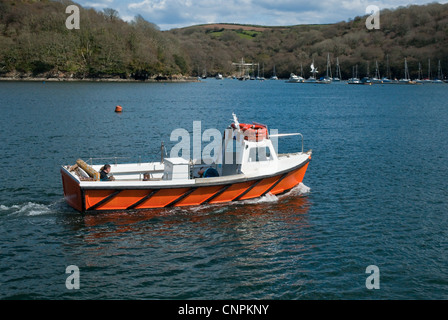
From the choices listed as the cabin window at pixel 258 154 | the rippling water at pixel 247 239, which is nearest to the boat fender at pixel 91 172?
the rippling water at pixel 247 239

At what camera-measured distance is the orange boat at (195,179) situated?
19625 millimetres

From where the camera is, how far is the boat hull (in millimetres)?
19484

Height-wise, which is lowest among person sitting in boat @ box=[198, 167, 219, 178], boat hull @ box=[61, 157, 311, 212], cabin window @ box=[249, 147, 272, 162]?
boat hull @ box=[61, 157, 311, 212]

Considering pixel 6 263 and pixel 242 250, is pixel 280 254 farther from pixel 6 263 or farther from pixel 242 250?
pixel 6 263

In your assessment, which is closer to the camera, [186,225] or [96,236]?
[96,236]

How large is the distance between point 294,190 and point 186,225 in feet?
25.1

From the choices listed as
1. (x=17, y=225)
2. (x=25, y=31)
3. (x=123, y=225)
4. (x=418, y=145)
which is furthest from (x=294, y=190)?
(x=25, y=31)

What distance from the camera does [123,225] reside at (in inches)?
746

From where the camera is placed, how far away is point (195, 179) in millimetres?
20453

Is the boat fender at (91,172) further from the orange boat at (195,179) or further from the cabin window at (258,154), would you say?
the cabin window at (258,154)

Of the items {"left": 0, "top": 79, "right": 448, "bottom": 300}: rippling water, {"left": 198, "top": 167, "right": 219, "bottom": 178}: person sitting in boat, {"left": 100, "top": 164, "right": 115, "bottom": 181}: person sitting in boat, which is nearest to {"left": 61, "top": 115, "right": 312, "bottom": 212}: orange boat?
{"left": 198, "top": 167, "right": 219, "bottom": 178}: person sitting in boat

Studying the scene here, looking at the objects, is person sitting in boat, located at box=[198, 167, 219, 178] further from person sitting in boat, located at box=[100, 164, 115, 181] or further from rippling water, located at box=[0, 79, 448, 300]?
person sitting in boat, located at box=[100, 164, 115, 181]

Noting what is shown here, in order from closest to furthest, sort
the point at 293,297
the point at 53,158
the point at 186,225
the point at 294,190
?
the point at 293,297, the point at 186,225, the point at 294,190, the point at 53,158

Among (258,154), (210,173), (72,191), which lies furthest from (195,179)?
(72,191)
